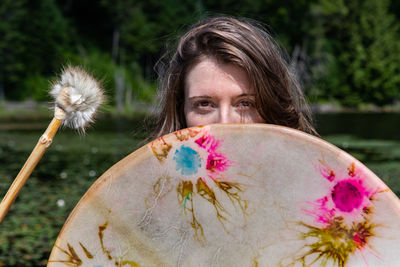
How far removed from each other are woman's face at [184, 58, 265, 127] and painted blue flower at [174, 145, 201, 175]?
1.23 ft

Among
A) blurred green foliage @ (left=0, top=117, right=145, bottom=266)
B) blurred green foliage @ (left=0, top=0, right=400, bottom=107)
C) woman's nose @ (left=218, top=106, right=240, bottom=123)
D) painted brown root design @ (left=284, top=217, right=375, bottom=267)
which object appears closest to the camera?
painted brown root design @ (left=284, top=217, right=375, bottom=267)

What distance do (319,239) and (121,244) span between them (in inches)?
17.8

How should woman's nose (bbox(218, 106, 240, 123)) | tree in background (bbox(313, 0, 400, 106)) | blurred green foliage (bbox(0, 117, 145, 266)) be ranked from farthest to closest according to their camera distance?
tree in background (bbox(313, 0, 400, 106))
blurred green foliage (bbox(0, 117, 145, 266))
woman's nose (bbox(218, 106, 240, 123))

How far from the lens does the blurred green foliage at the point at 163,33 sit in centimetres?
3281

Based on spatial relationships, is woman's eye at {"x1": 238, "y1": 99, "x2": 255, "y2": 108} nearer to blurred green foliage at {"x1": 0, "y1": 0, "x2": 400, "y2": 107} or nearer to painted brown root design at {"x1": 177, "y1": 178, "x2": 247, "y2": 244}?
painted brown root design at {"x1": 177, "y1": 178, "x2": 247, "y2": 244}

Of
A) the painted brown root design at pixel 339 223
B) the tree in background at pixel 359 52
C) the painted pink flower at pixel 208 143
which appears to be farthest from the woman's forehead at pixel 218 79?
the tree in background at pixel 359 52

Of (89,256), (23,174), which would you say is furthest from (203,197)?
(23,174)

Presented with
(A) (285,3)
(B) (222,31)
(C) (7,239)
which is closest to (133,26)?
(A) (285,3)

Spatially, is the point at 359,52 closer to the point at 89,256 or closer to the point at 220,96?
the point at 220,96

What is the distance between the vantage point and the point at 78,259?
115 cm

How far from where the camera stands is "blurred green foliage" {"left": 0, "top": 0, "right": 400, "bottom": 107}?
1292 inches

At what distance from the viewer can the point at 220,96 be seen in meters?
1.55

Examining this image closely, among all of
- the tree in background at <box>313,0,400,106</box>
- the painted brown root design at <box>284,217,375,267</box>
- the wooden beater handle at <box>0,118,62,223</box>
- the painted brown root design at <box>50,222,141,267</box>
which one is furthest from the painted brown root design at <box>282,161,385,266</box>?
the tree in background at <box>313,0,400,106</box>

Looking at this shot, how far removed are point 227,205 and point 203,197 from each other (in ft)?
0.19
